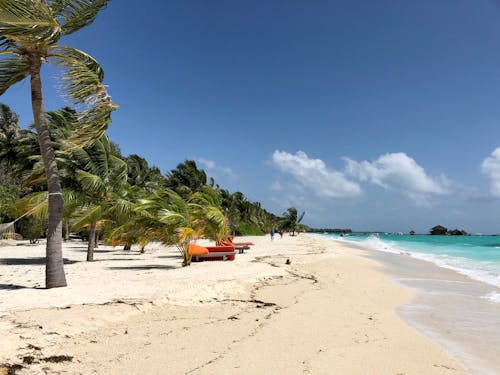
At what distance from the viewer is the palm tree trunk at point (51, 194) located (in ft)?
25.6

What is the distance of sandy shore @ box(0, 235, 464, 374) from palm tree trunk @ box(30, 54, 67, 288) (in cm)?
48

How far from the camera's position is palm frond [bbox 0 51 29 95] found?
751 centimetres

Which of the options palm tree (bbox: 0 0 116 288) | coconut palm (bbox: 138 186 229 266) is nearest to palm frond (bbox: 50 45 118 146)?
palm tree (bbox: 0 0 116 288)

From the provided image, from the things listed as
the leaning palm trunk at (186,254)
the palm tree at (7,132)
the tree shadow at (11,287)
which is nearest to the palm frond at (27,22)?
the tree shadow at (11,287)

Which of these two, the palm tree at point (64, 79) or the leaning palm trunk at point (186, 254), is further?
the leaning palm trunk at point (186, 254)

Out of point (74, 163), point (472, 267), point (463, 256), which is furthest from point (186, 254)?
point (463, 256)

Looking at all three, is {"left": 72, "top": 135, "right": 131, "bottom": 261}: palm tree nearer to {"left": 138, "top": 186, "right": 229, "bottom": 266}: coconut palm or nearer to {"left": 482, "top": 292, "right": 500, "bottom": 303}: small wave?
{"left": 138, "top": 186, "right": 229, "bottom": 266}: coconut palm

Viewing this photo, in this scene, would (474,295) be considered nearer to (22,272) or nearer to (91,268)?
(91,268)

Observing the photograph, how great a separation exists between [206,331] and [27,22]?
600cm

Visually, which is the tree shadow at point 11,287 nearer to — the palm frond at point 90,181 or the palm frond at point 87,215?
the palm frond at point 90,181

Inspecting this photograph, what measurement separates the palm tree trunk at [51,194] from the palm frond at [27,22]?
1044 mm

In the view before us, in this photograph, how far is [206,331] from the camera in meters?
5.16

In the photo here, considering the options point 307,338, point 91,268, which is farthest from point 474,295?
point 91,268

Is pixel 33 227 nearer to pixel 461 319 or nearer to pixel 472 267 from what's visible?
pixel 461 319
